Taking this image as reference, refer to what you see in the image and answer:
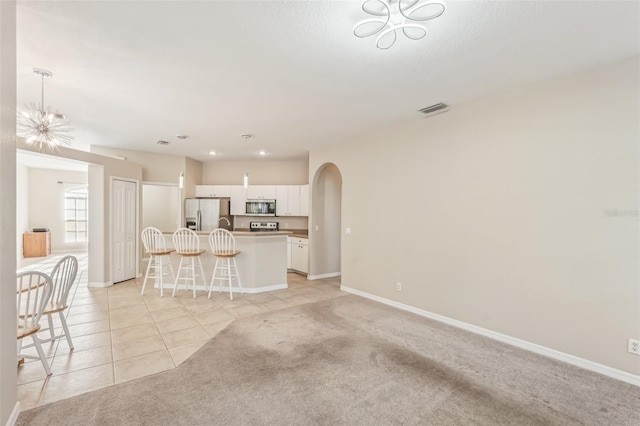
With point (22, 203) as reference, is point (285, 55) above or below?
above

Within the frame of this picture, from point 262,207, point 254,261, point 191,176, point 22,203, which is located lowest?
point 254,261

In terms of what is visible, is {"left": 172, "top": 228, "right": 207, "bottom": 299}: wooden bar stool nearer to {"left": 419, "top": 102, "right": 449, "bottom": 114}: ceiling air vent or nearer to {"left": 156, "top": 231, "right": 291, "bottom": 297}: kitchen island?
{"left": 156, "top": 231, "right": 291, "bottom": 297}: kitchen island

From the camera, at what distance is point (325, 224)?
631 centimetres

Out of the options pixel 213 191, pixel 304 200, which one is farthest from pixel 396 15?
pixel 213 191

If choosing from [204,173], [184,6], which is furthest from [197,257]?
[184,6]

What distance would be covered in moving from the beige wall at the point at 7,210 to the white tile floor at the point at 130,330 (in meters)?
0.52

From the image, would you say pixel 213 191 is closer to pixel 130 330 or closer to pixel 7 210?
pixel 130 330

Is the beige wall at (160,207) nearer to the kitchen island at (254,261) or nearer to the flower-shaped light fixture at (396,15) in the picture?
the kitchen island at (254,261)

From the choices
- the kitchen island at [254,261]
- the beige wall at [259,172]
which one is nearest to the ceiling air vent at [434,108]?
the kitchen island at [254,261]

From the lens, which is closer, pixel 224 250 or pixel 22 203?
pixel 224 250

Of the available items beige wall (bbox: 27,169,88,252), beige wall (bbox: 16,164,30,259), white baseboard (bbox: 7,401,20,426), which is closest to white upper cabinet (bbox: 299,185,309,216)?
white baseboard (bbox: 7,401,20,426)

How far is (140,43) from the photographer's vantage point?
228cm

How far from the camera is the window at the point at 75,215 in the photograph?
879 cm

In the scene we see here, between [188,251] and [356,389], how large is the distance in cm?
348
